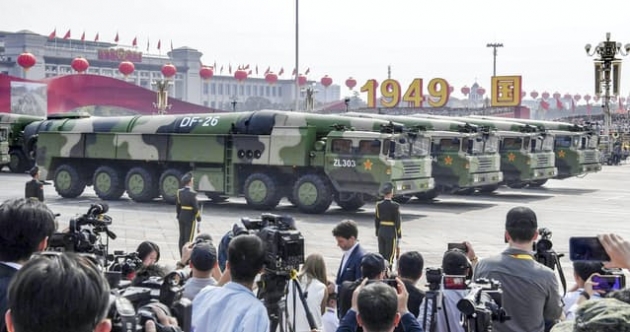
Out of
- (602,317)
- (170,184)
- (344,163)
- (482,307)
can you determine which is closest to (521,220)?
(482,307)

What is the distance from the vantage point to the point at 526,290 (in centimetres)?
521

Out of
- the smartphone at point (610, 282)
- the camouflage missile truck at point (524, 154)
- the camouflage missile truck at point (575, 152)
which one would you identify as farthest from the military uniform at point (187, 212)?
the camouflage missile truck at point (575, 152)

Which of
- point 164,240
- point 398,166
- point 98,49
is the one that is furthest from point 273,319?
point 98,49

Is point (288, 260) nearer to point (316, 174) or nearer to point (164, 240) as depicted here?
point (164, 240)

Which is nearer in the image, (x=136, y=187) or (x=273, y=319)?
(x=273, y=319)

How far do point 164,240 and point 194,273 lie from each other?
1091cm

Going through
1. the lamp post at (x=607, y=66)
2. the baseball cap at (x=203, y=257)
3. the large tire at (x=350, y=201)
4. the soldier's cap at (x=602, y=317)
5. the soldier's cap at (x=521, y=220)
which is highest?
the lamp post at (x=607, y=66)

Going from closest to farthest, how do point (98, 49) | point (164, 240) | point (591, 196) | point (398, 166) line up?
point (164, 240)
point (398, 166)
point (591, 196)
point (98, 49)

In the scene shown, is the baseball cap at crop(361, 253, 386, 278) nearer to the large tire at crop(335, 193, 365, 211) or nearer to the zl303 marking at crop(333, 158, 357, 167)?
the zl303 marking at crop(333, 158, 357, 167)

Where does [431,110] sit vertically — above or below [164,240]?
above

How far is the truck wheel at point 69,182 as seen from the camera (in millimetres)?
25125

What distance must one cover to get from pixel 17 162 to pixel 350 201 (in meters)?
17.5

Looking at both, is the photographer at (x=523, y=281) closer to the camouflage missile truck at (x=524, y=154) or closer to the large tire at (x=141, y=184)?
the large tire at (x=141, y=184)

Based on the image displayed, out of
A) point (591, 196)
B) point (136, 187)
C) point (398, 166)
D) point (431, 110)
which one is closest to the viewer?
point (398, 166)
